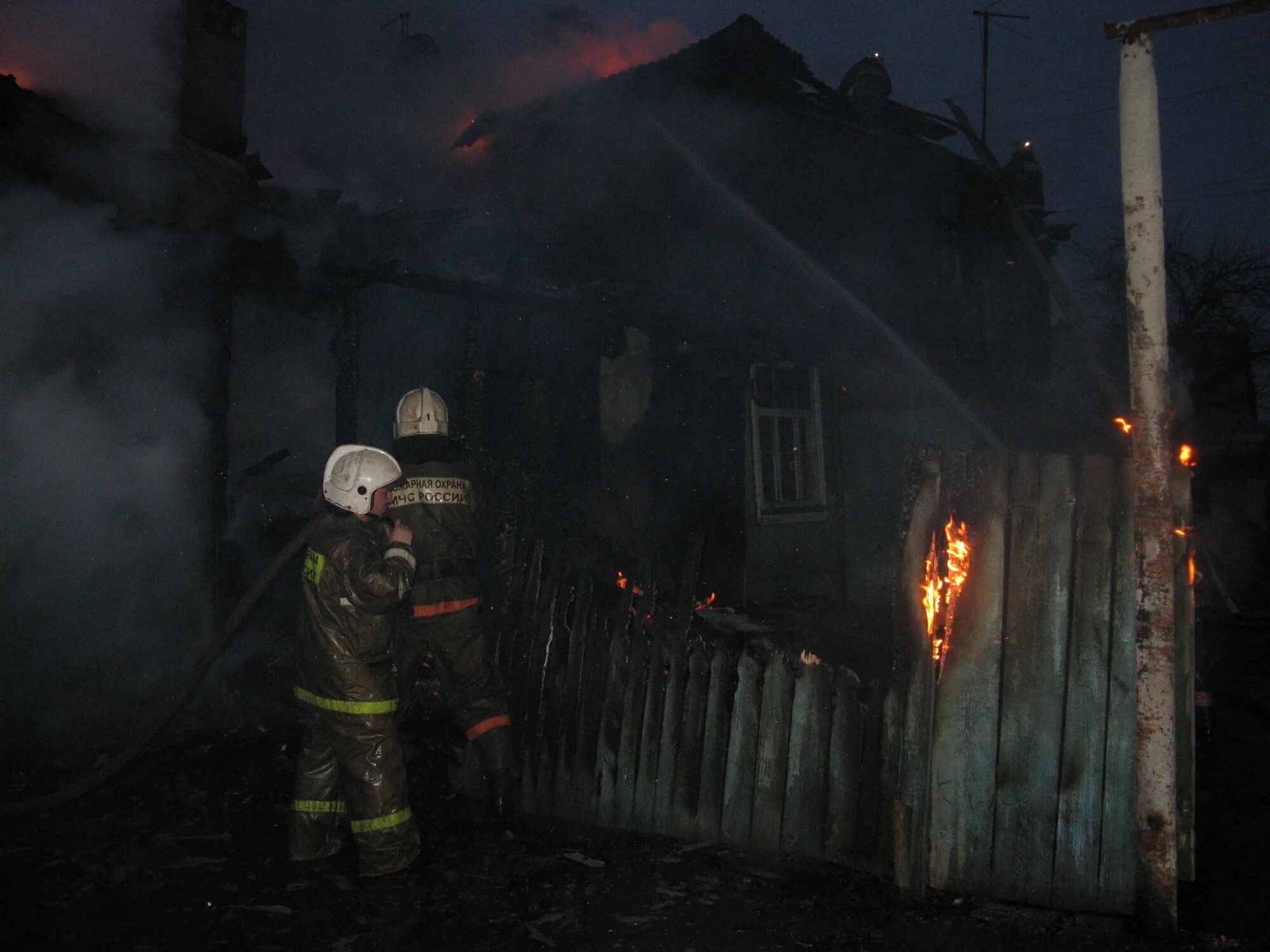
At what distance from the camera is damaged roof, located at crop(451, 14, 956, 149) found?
1193 centimetres

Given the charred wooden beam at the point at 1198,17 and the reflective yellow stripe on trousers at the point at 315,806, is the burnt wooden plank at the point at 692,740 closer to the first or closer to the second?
the reflective yellow stripe on trousers at the point at 315,806

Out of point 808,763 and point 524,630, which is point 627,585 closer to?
point 524,630

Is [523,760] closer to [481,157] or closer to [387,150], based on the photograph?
[481,157]

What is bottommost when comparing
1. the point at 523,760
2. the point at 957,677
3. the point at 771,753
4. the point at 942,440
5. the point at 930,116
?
the point at 523,760

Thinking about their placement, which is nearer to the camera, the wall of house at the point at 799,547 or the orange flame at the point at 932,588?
the orange flame at the point at 932,588

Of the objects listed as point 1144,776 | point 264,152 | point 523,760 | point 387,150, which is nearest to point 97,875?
point 523,760

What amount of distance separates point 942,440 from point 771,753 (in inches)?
316

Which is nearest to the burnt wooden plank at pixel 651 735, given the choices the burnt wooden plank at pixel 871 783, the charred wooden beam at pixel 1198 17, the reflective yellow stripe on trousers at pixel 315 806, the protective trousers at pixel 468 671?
the protective trousers at pixel 468 671

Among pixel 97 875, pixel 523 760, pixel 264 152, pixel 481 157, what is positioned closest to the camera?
pixel 97 875

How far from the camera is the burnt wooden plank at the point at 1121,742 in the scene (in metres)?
3.58

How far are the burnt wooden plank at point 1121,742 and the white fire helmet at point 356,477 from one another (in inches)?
139

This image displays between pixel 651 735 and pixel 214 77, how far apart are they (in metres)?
6.02

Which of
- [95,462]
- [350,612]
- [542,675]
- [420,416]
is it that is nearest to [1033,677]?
[542,675]

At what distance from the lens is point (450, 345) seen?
9.10 meters
